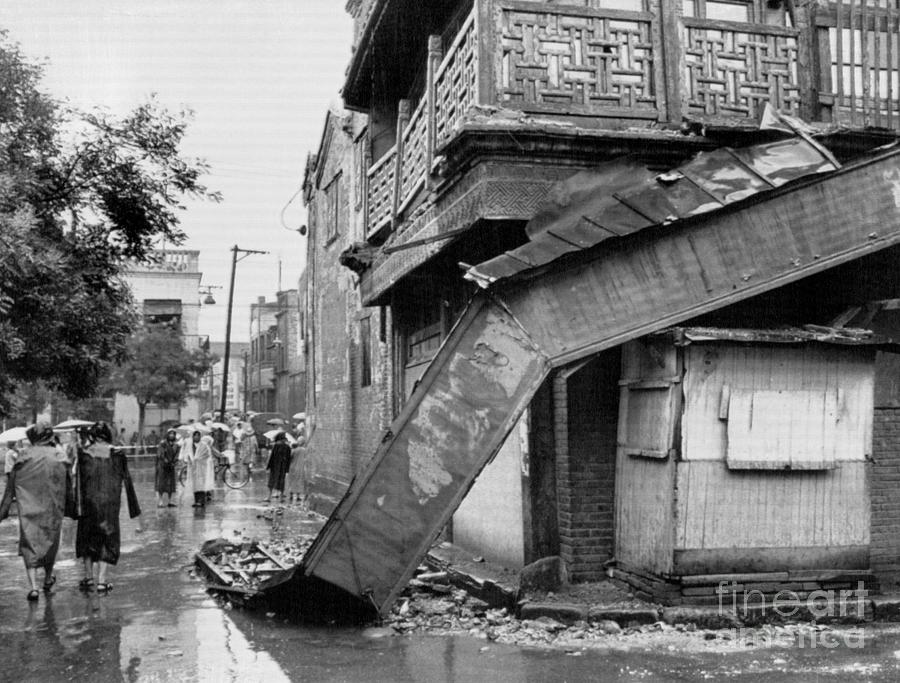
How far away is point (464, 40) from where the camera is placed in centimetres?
850

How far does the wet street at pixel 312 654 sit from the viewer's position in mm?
6230

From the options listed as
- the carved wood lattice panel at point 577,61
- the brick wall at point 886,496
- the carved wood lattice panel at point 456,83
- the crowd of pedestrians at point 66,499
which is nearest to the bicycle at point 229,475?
the crowd of pedestrians at point 66,499

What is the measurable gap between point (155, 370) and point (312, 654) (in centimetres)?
4209

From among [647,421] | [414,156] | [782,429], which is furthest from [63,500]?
[782,429]

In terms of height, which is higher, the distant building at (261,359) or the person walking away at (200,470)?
the distant building at (261,359)

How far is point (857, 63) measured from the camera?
906 cm

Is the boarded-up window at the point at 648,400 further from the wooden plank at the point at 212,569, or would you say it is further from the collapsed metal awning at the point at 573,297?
the wooden plank at the point at 212,569

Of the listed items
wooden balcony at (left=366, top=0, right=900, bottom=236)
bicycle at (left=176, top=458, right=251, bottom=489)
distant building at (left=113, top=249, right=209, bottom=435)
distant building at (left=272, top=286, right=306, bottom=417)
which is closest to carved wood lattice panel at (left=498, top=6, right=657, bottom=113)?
wooden balcony at (left=366, top=0, right=900, bottom=236)

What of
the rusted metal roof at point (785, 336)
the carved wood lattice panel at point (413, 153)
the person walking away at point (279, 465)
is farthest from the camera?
the person walking away at point (279, 465)

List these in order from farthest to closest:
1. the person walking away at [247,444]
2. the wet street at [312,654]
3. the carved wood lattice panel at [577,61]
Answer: the person walking away at [247,444]
the carved wood lattice panel at [577,61]
the wet street at [312,654]

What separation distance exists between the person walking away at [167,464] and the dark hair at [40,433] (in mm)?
10429

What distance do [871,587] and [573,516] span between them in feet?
8.04

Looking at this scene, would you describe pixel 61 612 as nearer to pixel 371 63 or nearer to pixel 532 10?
pixel 532 10

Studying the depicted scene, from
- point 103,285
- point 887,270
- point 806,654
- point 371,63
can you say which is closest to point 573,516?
point 806,654
